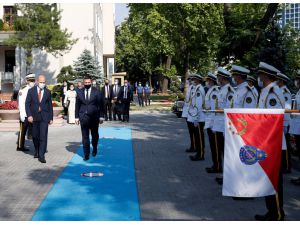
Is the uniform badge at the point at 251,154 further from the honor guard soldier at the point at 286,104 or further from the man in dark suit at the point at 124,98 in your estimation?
the man in dark suit at the point at 124,98

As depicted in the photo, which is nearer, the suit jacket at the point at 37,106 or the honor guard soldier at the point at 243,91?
the honor guard soldier at the point at 243,91

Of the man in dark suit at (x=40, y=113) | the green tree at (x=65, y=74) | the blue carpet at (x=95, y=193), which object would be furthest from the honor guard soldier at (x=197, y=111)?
the green tree at (x=65, y=74)

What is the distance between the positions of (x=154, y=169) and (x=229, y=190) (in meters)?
4.31

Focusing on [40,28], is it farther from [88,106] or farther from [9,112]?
[88,106]

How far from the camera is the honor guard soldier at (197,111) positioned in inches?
412

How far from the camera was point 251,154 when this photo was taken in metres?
5.62

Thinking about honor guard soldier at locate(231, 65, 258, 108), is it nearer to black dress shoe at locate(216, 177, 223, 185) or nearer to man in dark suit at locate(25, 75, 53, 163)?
black dress shoe at locate(216, 177, 223, 185)

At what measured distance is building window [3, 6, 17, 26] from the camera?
43125mm

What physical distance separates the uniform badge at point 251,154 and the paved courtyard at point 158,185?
1.06m

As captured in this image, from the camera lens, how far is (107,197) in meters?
7.53

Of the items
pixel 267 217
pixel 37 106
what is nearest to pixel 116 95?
pixel 37 106

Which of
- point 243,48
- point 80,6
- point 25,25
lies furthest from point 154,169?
point 80,6

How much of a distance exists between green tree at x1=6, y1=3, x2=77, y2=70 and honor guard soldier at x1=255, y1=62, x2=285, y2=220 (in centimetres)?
2947

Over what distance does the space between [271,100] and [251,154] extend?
4.79 ft
